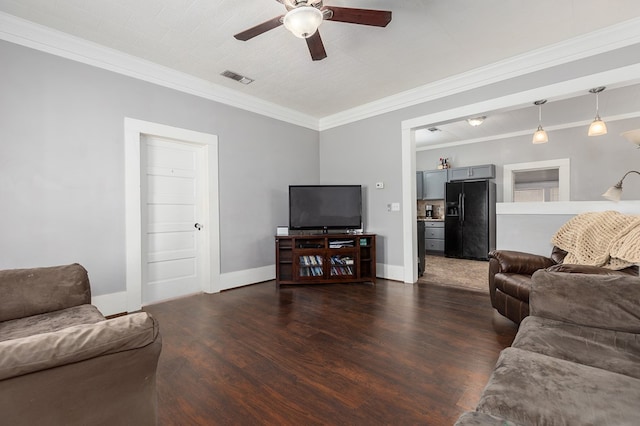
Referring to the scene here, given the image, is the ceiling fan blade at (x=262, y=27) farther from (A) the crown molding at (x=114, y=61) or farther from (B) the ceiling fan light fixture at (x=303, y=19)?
(A) the crown molding at (x=114, y=61)

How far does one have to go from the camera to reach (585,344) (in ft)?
4.45

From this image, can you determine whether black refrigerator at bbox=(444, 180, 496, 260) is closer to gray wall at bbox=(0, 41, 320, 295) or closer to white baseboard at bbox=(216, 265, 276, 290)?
white baseboard at bbox=(216, 265, 276, 290)

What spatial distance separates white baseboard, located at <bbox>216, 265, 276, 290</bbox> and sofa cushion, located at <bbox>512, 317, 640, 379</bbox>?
3.36 metres

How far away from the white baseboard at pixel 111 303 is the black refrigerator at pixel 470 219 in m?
6.04

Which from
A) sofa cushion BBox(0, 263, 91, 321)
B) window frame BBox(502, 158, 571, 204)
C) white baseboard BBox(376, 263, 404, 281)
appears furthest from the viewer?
window frame BBox(502, 158, 571, 204)

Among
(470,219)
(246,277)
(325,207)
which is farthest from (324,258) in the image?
(470,219)

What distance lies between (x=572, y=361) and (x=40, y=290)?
304 cm

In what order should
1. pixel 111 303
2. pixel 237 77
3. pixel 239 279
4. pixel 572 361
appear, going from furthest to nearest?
pixel 239 279 < pixel 237 77 < pixel 111 303 < pixel 572 361

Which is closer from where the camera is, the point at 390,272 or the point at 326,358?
the point at 326,358

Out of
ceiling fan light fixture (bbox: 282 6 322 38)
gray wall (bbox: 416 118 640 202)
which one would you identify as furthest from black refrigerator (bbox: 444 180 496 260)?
ceiling fan light fixture (bbox: 282 6 322 38)

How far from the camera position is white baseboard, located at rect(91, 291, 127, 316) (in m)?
2.92

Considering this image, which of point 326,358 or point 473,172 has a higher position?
point 473,172

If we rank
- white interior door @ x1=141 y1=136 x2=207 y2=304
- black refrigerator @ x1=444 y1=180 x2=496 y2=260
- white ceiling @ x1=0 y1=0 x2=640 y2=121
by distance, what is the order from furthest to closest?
black refrigerator @ x1=444 y1=180 x2=496 y2=260
white interior door @ x1=141 y1=136 x2=207 y2=304
white ceiling @ x1=0 y1=0 x2=640 y2=121

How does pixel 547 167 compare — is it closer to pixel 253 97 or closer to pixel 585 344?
pixel 585 344
